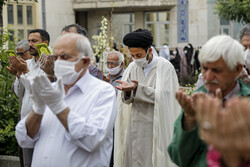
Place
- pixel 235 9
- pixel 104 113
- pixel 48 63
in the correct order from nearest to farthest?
pixel 104 113 → pixel 48 63 → pixel 235 9

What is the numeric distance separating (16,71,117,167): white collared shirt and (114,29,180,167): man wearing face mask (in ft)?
6.23

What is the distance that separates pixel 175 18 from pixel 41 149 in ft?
82.3

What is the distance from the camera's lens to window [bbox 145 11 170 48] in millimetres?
28719

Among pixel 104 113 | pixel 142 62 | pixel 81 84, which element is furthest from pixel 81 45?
pixel 142 62

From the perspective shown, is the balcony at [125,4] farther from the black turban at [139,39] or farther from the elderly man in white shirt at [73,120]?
the elderly man in white shirt at [73,120]

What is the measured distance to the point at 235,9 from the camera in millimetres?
19156

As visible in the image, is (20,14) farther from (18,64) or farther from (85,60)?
(85,60)

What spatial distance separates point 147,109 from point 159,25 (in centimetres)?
2444

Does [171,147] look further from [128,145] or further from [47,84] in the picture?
[128,145]

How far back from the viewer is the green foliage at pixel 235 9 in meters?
18.5

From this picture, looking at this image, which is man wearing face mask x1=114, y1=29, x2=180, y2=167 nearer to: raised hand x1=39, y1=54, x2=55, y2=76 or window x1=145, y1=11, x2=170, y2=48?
raised hand x1=39, y1=54, x2=55, y2=76

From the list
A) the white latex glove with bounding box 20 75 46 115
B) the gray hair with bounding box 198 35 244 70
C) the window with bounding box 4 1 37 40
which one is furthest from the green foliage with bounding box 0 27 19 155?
the window with bounding box 4 1 37 40

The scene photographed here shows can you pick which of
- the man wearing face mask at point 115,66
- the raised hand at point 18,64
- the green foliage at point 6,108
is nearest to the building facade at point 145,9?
the green foliage at point 6,108

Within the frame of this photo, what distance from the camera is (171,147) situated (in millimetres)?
2609
